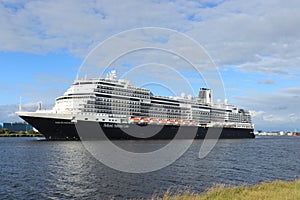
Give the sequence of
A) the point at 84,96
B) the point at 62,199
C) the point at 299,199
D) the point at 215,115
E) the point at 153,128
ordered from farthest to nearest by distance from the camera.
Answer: the point at 215,115 < the point at 153,128 < the point at 84,96 < the point at 62,199 < the point at 299,199

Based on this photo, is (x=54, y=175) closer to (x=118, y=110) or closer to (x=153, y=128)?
(x=118, y=110)

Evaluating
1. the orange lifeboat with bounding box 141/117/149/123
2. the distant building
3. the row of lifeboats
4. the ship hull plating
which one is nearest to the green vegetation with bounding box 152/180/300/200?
the ship hull plating

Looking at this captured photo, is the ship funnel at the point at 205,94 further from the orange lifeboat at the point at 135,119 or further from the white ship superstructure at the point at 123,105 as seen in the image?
the orange lifeboat at the point at 135,119

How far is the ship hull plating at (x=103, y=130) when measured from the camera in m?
69.4

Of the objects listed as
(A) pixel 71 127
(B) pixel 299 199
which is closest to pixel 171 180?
(B) pixel 299 199

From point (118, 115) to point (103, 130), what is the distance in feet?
20.4

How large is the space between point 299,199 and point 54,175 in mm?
21469

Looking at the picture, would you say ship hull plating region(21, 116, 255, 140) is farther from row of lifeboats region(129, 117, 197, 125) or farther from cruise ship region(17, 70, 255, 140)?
row of lifeboats region(129, 117, 197, 125)

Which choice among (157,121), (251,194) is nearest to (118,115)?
(157,121)

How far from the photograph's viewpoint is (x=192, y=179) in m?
28.4

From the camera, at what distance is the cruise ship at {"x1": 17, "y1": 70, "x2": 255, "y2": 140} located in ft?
231

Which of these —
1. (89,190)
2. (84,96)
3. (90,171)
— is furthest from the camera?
(84,96)

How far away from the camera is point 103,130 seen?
245 feet

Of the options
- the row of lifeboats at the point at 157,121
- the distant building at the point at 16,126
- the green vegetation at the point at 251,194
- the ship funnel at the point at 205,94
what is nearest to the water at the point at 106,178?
the green vegetation at the point at 251,194
